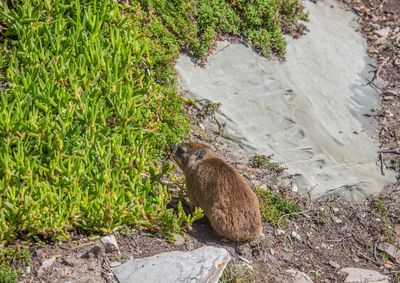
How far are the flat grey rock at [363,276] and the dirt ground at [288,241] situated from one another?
9 cm

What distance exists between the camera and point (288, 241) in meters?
7.57

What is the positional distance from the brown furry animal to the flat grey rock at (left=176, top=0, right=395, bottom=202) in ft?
4.27

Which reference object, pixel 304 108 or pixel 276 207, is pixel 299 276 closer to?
pixel 276 207

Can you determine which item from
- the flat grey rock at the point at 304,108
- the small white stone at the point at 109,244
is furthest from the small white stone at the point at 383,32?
the small white stone at the point at 109,244

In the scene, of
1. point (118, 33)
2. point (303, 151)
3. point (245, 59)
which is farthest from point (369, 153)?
point (118, 33)

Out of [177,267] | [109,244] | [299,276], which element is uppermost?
[177,267]

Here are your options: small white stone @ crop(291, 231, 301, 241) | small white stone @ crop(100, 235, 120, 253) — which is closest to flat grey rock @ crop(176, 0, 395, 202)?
small white stone @ crop(291, 231, 301, 241)

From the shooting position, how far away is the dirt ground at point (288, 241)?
6363mm

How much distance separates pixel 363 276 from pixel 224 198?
1.60 m

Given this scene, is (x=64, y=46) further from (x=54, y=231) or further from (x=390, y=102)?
(x=390, y=102)

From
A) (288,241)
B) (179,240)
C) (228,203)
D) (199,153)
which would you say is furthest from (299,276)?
(199,153)

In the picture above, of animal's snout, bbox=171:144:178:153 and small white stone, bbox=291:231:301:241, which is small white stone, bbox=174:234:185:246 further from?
small white stone, bbox=291:231:301:241

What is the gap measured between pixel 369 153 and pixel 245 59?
2007mm

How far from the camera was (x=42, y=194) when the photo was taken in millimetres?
6414
